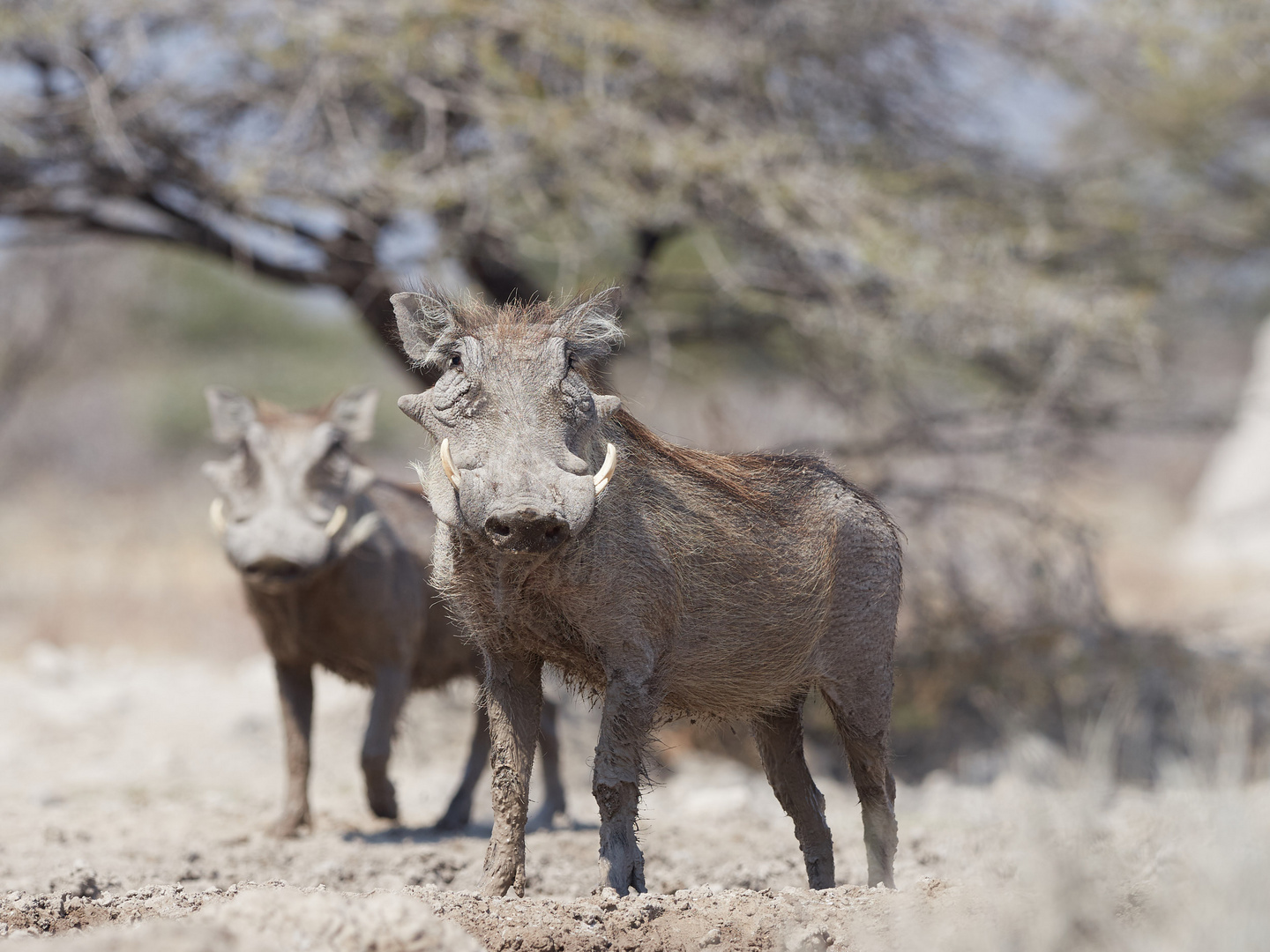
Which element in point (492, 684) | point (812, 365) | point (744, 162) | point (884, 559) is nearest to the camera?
point (492, 684)

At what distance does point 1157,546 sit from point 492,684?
17.7 meters

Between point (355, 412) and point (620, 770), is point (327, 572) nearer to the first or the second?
point (355, 412)

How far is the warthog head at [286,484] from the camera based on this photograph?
518cm

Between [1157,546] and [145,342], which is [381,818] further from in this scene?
[145,342]

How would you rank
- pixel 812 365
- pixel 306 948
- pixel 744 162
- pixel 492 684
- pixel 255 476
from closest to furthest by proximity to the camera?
1. pixel 306 948
2. pixel 492 684
3. pixel 255 476
4. pixel 744 162
5. pixel 812 365

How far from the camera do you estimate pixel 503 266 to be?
9367 mm

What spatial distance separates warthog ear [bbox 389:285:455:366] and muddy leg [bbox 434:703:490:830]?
Result: 2548mm

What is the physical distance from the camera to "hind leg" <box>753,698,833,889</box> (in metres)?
4.12

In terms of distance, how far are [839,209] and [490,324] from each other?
454 cm

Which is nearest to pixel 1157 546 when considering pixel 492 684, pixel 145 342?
pixel 492 684

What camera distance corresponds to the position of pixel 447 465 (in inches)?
130

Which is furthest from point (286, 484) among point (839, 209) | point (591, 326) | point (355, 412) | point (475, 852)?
point (839, 209)

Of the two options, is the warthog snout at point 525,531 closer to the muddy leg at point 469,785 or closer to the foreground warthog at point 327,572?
the foreground warthog at point 327,572

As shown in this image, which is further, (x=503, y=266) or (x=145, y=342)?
(x=145, y=342)
